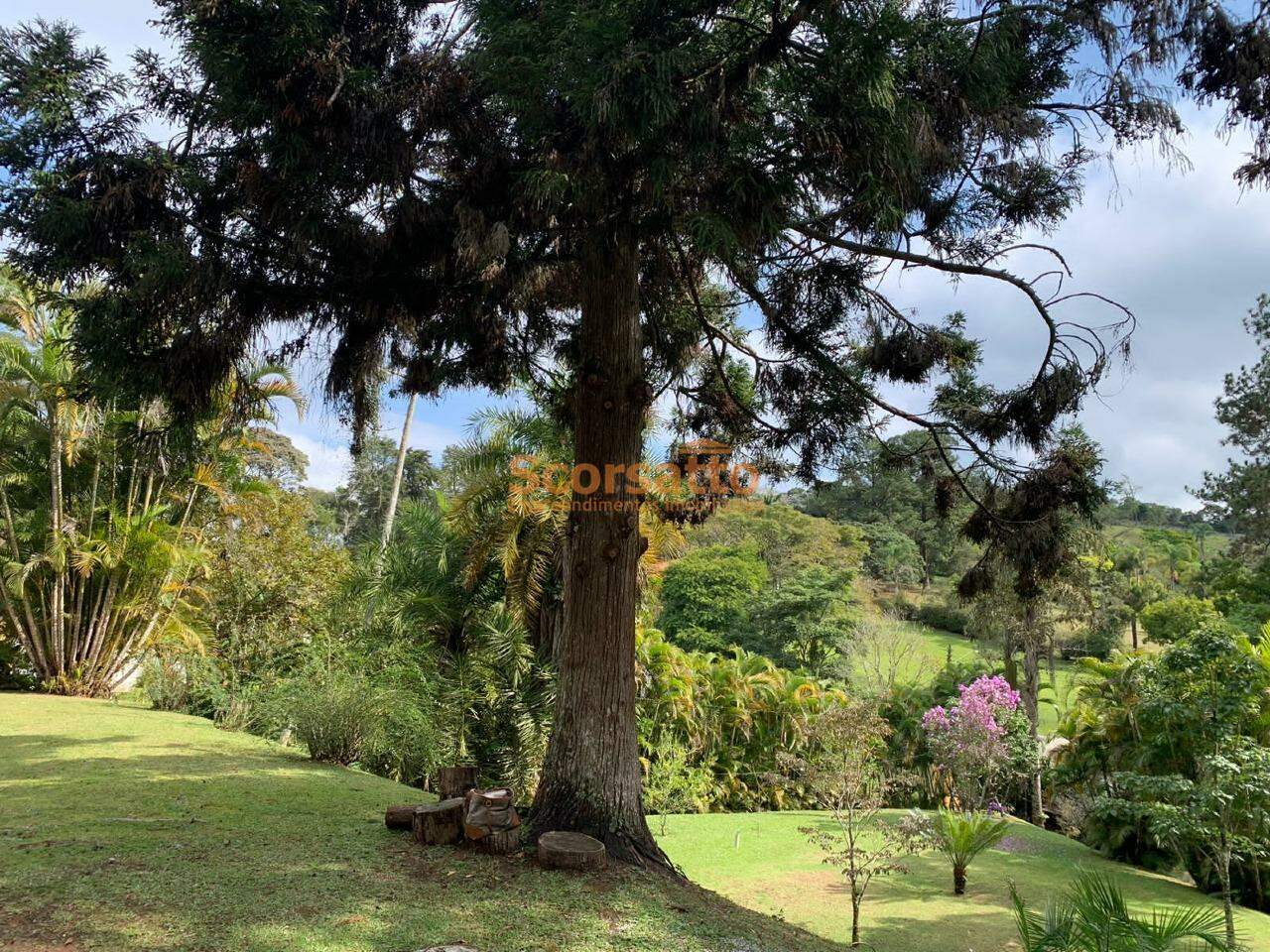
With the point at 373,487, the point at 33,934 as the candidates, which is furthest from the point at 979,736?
the point at 373,487

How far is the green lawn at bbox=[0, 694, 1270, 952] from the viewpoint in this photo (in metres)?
3.81

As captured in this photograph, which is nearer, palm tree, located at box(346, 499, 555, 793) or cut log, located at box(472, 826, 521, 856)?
cut log, located at box(472, 826, 521, 856)

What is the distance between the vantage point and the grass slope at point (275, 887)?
12.3 feet

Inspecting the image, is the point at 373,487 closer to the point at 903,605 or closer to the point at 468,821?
the point at 903,605

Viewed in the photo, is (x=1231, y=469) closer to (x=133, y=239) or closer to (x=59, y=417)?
(x=133, y=239)

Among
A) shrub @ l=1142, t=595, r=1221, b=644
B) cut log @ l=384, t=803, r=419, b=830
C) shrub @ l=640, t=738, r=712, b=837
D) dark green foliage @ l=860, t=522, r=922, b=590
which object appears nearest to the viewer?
cut log @ l=384, t=803, r=419, b=830

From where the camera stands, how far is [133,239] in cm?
489

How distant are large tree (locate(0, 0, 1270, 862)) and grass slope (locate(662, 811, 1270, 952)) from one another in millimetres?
Result: 3582

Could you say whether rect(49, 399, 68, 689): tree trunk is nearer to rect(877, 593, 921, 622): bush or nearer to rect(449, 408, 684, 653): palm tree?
rect(449, 408, 684, 653): palm tree

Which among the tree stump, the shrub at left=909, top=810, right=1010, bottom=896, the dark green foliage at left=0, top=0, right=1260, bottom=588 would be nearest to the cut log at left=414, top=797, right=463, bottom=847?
the tree stump

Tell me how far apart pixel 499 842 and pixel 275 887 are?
1.49 meters

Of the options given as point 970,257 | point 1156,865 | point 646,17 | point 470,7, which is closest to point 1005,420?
point 970,257

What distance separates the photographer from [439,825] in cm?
550

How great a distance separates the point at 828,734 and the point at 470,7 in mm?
7879
